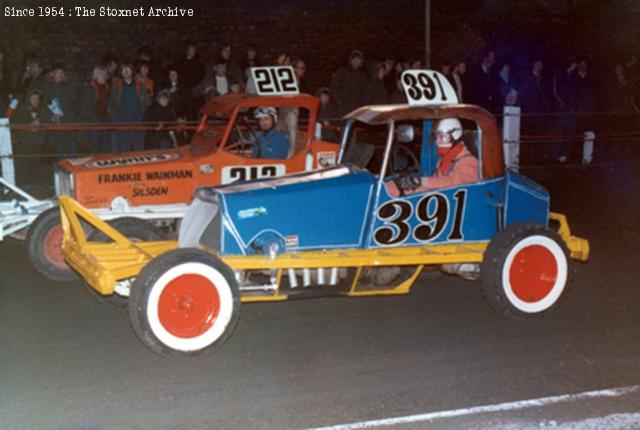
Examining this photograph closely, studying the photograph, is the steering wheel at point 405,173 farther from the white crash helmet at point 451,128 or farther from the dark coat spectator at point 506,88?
the dark coat spectator at point 506,88

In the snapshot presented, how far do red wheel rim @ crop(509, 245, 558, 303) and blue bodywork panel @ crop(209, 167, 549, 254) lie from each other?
0.35m

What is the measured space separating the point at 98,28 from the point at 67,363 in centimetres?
1155

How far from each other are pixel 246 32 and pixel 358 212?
11355 mm

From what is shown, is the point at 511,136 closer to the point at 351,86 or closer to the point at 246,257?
the point at 351,86

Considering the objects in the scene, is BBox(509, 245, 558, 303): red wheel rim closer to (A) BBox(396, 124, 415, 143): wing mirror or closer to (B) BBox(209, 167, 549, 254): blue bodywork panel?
(B) BBox(209, 167, 549, 254): blue bodywork panel

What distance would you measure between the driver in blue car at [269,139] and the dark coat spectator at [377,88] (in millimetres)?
5560

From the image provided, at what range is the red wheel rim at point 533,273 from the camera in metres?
7.18

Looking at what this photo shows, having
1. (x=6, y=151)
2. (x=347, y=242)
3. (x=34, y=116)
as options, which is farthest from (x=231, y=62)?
(x=347, y=242)

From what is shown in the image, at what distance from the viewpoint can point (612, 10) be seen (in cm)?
2123

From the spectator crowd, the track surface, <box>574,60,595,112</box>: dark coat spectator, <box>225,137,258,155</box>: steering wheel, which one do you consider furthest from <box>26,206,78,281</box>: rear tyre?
<box>574,60,595,112</box>: dark coat spectator

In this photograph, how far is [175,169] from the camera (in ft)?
30.2

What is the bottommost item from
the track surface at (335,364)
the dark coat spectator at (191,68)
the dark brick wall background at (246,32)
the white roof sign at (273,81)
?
the track surface at (335,364)

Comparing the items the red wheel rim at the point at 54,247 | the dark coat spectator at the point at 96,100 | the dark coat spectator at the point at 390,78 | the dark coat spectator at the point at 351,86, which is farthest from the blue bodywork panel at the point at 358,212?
the dark coat spectator at the point at 390,78

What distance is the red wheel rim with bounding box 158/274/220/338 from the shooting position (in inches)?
244
